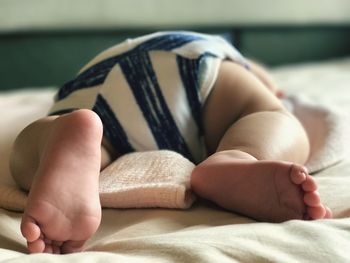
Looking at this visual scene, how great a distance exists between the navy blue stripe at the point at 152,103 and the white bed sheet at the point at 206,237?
0.17 m

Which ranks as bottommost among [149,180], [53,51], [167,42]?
[53,51]

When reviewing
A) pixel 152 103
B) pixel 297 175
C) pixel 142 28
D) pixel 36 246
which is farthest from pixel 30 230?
pixel 142 28

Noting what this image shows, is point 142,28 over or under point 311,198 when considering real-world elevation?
under

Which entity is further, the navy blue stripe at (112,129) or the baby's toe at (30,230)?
the navy blue stripe at (112,129)

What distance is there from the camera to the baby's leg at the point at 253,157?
24.4 inches

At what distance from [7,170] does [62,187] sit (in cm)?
32

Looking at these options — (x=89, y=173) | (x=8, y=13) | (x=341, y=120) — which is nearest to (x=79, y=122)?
(x=89, y=173)

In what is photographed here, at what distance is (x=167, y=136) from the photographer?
875mm

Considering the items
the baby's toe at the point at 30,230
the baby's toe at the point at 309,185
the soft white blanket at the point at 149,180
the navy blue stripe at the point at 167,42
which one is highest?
the navy blue stripe at the point at 167,42

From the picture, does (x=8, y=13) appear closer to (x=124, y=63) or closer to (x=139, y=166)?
(x=124, y=63)

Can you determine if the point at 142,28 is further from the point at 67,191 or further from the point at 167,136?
the point at 67,191

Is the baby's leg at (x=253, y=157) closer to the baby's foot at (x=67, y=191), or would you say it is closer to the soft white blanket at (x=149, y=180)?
the soft white blanket at (x=149, y=180)

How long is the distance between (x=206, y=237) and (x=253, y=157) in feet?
0.60

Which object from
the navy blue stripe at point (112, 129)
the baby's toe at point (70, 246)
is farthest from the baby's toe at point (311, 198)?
the navy blue stripe at point (112, 129)
